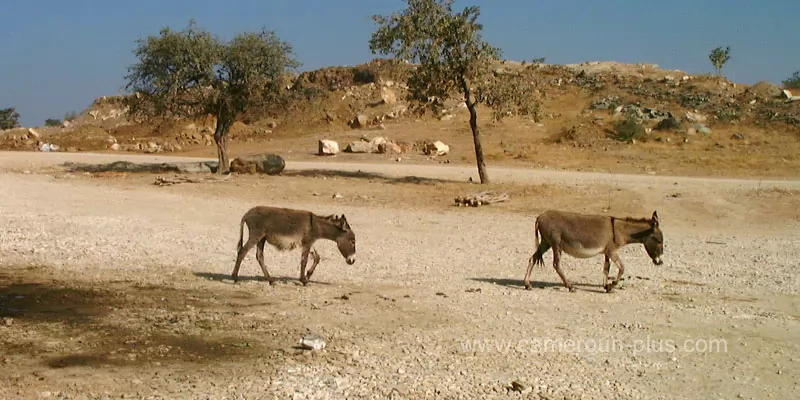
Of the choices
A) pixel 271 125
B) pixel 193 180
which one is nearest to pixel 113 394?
pixel 193 180

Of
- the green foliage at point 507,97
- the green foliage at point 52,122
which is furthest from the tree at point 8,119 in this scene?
the green foliage at point 507,97

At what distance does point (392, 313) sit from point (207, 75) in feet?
79.0

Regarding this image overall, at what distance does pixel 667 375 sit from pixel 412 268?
22.6 feet

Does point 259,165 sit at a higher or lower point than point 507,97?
lower

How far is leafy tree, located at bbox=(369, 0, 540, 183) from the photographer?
2959 cm

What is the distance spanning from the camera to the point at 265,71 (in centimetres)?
3388

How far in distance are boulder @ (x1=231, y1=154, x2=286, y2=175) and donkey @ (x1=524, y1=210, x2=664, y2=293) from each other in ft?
72.7

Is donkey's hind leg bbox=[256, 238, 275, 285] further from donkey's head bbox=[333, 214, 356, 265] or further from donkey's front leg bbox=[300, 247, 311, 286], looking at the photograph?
donkey's head bbox=[333, 214, 356, 265]

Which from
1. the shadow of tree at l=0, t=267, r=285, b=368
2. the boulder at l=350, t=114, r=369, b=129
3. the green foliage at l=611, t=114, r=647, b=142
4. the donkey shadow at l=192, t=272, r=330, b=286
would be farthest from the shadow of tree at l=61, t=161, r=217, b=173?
the green foliage at l=611, t=114, r=647, b=142

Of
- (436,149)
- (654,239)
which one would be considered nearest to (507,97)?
(436,149)

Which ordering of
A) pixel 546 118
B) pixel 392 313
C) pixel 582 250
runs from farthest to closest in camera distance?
pixel 546 118, pixel 582 250, pixel 392 313

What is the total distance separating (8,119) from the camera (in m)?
77.2

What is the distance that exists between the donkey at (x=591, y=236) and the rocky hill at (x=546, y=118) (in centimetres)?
2287

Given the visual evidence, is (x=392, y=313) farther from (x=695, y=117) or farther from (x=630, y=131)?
(x=695, y=117)
